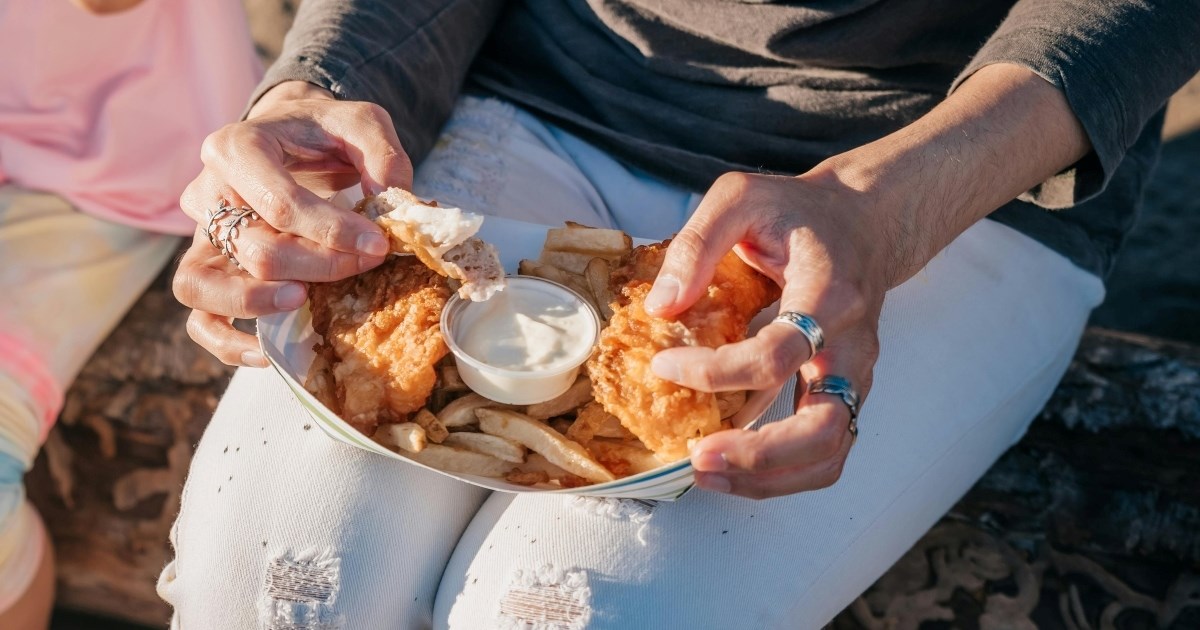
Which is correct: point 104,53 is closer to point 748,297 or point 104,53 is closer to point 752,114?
point 752,114

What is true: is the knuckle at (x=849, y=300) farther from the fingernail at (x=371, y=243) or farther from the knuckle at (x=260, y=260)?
the knuckle at (x=260, y=260)

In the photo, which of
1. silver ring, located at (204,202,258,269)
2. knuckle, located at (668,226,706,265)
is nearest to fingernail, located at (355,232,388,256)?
silver ring, located at (204,202,258,269)

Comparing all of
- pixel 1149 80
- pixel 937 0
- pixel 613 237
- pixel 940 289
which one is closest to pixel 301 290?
pixel 613 237

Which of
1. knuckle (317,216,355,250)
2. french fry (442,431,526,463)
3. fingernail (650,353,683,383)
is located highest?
knuckle (317,216,355,250)

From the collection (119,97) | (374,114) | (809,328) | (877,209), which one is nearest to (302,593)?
(374,114)

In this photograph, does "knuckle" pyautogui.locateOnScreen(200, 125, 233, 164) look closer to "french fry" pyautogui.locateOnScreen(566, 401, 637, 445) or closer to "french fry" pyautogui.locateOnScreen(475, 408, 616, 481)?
"french fry" pyautogui.locateOnScreen(475, 408, 616, 481)

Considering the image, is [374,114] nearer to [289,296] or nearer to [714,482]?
[289,296]
